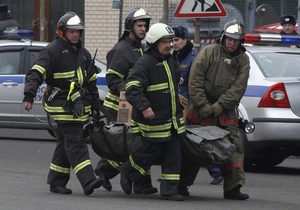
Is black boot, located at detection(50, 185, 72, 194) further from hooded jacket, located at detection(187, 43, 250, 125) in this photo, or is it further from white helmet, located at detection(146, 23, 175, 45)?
white helmet, located at detection(146, 23, 175, 45)

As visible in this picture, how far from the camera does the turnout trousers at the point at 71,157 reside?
396 inches

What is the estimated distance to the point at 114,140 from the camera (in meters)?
10.1

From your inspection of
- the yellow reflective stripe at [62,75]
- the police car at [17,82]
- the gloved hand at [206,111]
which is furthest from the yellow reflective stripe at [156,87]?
the police car at [17,82]

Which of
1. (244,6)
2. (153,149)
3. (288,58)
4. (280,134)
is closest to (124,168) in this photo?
(153,149)

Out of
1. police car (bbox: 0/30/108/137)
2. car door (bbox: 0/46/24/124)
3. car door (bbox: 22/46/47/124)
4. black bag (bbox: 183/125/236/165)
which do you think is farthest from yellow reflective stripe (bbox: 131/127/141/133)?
car door (bbox: 0/46/24/124)

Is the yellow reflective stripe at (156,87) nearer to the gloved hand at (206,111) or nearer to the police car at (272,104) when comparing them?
the gloved hand at (206,111)

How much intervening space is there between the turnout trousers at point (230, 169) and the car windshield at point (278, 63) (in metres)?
2.44

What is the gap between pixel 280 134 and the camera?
477 inches

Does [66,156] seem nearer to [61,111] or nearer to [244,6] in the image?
[61,111]

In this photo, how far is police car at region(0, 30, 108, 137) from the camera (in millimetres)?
16234

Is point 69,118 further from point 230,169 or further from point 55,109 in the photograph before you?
point 230,169

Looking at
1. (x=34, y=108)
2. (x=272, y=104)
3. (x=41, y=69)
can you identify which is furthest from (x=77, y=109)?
(x=34, y=108)

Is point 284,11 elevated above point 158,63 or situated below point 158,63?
below

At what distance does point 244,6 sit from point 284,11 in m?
1.48
